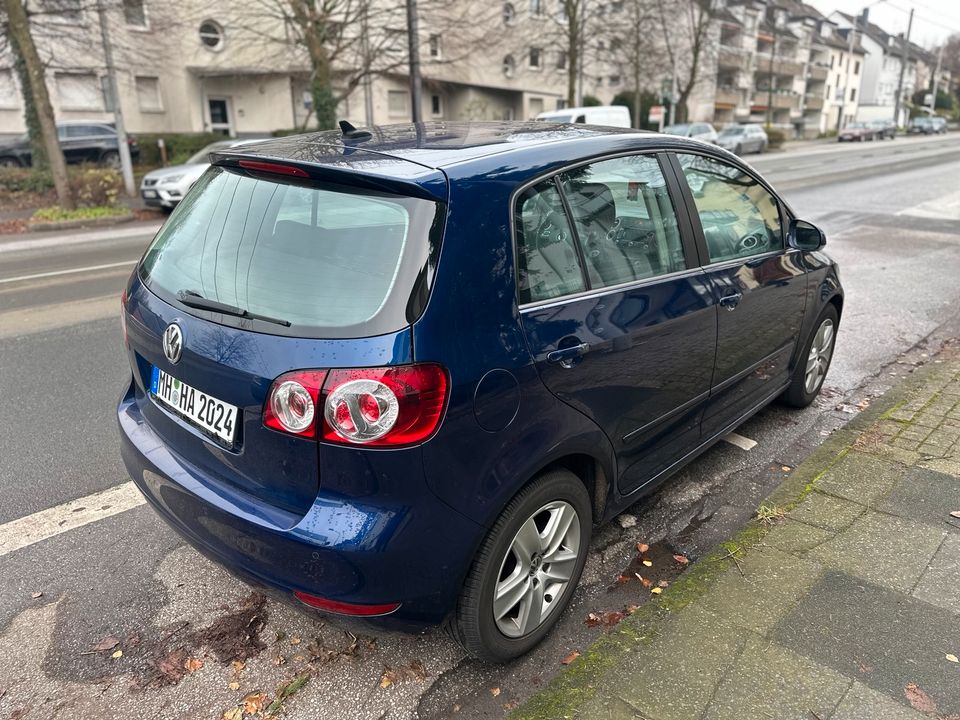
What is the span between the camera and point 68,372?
5.20 m

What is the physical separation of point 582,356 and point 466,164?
28.7 inches

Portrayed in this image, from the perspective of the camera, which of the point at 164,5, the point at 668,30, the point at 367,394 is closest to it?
the point at 367,394

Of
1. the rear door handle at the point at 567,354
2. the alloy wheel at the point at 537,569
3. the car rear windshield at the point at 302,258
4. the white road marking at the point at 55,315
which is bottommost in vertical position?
the white road marking at the point at 55,315

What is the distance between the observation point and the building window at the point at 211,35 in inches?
1187

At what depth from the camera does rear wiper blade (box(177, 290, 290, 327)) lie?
6.95 feet

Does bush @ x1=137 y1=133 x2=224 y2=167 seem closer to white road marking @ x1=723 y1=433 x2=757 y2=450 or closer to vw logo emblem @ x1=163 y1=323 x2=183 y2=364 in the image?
white road marking @ x1=723 y1=433 x2=757 y2=450

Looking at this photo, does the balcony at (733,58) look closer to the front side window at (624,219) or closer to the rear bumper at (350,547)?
the front side window at (624,219)

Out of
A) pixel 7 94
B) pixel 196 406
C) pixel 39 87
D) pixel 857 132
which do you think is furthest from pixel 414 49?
pixel 857 132

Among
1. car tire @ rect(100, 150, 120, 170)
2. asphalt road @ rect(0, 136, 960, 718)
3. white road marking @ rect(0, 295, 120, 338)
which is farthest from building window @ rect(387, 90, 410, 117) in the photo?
asphalt road @ rect(0, 136, 960, 718)

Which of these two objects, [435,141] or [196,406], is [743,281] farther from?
[196,406]

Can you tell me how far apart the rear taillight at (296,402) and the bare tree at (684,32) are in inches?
1603

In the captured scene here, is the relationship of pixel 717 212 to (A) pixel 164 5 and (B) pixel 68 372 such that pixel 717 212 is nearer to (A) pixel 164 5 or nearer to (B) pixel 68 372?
(B) pixel 68 372

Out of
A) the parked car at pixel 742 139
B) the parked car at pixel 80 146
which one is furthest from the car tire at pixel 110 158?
the parked car at pixel 742 139

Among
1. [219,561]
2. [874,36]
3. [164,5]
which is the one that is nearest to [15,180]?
[164,5]
